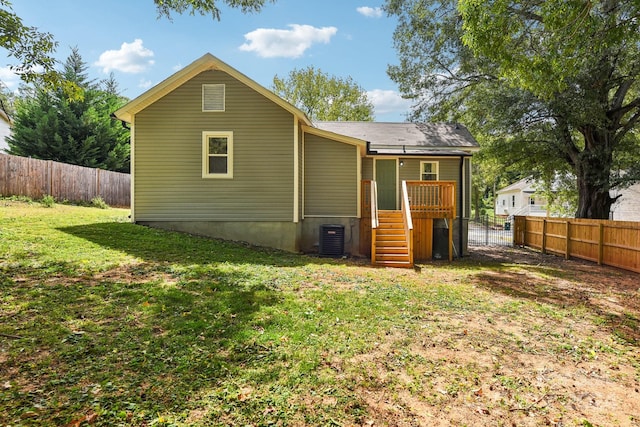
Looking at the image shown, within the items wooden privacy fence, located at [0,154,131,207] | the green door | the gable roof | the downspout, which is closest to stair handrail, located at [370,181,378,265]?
the green door

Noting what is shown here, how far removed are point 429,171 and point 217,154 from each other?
25.9ft

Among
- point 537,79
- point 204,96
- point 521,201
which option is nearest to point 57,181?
point 204,96

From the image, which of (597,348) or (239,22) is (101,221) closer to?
(239,22)

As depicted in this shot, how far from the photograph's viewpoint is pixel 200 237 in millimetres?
10164

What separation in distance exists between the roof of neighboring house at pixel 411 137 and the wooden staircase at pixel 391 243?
2.77m

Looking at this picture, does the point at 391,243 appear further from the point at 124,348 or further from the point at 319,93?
the point at 319,93

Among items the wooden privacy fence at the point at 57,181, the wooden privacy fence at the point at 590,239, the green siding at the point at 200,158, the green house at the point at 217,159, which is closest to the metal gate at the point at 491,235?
the wooden privacy fence at the point at 590,239

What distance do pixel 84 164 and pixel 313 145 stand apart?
17.2 metres

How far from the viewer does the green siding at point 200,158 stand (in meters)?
10.4

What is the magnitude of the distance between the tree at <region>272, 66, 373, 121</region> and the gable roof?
2123 centimetres

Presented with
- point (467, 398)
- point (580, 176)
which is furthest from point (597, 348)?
point (580, 176)

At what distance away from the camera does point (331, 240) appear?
428 inches

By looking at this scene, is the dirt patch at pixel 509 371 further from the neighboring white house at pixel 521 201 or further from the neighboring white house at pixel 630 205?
the neighboring white house at pixel 521 201

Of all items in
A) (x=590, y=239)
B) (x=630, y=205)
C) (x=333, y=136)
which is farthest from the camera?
(x=630, y=205)
